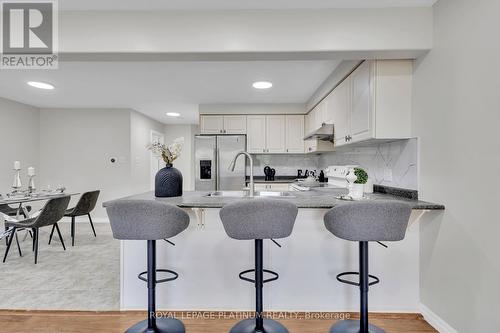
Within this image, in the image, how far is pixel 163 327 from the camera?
1.77m

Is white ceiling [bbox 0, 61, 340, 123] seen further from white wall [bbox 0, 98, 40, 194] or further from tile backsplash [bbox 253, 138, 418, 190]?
tile backsplash [bbox 253, 138, 418, 190]

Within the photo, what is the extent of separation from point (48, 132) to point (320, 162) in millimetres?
5316

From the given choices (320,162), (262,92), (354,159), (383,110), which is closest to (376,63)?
(383,110)

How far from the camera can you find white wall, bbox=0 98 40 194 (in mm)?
4449

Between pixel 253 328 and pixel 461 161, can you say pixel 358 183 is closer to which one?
pixel 461 161

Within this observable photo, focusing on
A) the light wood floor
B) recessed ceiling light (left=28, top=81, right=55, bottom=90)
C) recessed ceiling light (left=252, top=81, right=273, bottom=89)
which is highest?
recessed ceiling light (left=28, top=81, right=55, bottom=90)

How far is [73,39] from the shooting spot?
6.34 ft

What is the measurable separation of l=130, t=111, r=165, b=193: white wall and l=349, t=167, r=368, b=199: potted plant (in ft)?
15.1

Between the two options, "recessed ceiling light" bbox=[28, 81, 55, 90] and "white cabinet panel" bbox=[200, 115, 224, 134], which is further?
"white cabinet panel" bbox=[200, 115, 224, 134]

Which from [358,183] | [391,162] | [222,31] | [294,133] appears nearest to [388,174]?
[391,162]

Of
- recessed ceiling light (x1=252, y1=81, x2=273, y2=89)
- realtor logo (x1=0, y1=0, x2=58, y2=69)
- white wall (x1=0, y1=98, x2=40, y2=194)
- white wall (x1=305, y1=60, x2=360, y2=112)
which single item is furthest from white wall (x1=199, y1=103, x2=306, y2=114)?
white wall (x1=0, y1=98, x2=40, y2=194)

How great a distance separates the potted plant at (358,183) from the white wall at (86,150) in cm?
460

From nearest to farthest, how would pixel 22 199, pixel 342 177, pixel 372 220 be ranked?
pixel 372 220, pixel 342 177, pixel 22 199

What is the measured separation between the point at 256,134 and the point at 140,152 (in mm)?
2721
